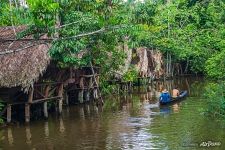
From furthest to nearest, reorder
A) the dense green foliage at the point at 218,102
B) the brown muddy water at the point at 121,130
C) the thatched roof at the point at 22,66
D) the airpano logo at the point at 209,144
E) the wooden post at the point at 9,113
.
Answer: the wooden post at the point at 9,113 < the thatched roof at the point at 22,66 < the dense green foliage at the point at 218,102 < the brown muddy water at the point at 121,130 < the airpano logo at the point at 209,144

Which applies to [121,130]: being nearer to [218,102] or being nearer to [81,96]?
[218,102]

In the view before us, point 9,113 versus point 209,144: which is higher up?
point 9,113

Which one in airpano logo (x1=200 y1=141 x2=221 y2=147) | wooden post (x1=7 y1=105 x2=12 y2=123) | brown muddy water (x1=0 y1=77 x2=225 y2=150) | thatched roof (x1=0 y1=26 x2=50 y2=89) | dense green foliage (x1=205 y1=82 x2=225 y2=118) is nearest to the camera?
airpano logo (x1=200 y1=141 x2=221 y2=147)

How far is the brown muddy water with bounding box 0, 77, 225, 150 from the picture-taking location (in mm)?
14211

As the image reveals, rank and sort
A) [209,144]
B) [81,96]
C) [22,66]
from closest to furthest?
[209,144] < [22,66] < [81,96]

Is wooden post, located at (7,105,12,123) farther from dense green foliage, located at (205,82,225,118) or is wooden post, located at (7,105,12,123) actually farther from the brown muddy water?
dense green foliage, located at (205,82,225,118)

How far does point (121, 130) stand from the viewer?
55.5 feet

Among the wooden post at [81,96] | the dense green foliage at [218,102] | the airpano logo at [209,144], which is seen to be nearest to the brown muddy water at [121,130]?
the airpano logo at [209,144]

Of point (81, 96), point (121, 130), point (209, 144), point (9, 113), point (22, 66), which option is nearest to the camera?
point (209, 144)

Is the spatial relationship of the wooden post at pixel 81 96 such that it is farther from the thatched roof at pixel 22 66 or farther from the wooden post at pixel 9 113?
the wooden post at pixel 9 113

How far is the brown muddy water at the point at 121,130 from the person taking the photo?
14211mm

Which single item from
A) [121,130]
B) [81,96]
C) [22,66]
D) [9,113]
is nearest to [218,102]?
[121,130]

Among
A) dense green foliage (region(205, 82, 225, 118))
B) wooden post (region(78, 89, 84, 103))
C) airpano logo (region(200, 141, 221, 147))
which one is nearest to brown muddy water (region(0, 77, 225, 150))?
airpano logo (region(200, 141, 221, 147))

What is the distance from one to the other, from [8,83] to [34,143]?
343 centimetres
